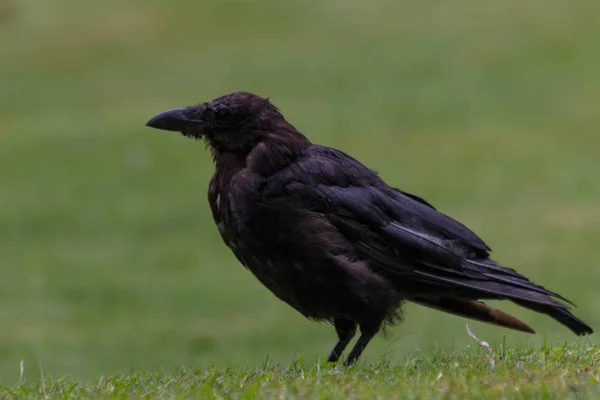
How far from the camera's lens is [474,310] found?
22.4 feet

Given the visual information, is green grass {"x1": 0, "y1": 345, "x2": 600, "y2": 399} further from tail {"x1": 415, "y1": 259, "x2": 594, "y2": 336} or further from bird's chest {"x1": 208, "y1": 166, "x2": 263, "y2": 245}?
bird's chest {"x1": 208, "y1": 166, "x2": 263, "y2": 245}

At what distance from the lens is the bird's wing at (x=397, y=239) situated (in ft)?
21.0

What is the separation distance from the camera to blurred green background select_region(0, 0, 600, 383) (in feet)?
47.9

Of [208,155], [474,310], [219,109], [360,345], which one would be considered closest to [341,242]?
[360,345]

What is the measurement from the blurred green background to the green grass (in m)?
3.61

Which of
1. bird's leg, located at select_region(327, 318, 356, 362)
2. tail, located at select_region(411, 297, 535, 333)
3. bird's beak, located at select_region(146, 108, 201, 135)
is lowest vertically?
bird's leg, located at select_region(327, 318, 356, 362)

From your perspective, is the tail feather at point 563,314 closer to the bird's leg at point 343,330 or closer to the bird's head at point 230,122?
the bird's leg at point 343,330

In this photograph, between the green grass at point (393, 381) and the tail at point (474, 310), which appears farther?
the tail at point (474, 310)

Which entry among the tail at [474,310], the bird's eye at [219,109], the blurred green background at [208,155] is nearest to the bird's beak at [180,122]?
the bird's eye at [219,109]

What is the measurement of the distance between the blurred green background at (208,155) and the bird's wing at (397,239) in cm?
319

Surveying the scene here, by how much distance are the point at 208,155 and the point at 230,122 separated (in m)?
14.9

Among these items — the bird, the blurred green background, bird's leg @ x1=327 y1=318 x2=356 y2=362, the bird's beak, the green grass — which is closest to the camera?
the green grass

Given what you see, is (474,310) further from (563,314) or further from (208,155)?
(208,155)

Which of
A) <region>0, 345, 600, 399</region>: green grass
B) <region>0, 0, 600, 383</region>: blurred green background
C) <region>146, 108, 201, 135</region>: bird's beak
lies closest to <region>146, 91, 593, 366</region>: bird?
<region>146, 108, 201, 135</region>: bird's beak
